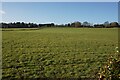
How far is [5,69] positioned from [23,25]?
125 meters

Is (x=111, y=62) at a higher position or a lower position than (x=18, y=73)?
higher

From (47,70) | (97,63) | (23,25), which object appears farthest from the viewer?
(23,25)

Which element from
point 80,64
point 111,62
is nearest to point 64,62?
point 80,64

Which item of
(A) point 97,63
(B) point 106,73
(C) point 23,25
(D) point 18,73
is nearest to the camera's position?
(B) point 106,73

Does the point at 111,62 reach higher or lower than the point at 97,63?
higher

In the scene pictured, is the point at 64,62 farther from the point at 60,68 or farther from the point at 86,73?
the point at 86,73

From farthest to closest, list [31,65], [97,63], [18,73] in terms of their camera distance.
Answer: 1. [97,63]
2. [31,65]
3. [18,73]

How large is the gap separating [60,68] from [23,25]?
124808 mm

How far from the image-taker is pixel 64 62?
14.5 meters

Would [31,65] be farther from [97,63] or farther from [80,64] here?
[97,63]

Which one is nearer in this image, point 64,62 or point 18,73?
point 18,73

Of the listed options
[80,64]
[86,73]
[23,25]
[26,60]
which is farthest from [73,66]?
[23,25]

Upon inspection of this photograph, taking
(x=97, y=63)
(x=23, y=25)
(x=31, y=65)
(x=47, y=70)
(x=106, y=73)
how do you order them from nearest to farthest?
(x=106, y=73) → (x=47, y=70) → (x=31, y=65) → (x=97, y=63) → (x=23, y=25)

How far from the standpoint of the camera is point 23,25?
445 ft
